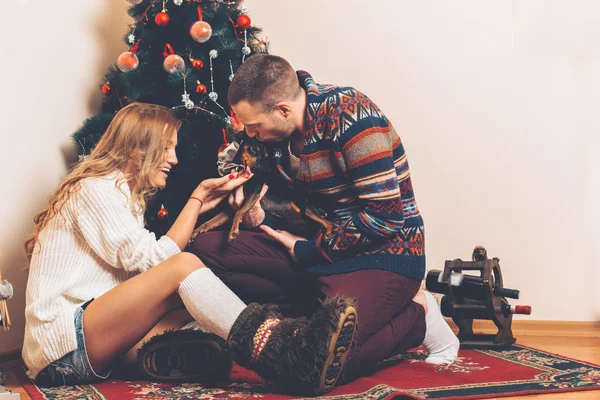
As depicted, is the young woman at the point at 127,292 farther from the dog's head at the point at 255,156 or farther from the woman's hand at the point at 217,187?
the dog's head at the point at 255,156

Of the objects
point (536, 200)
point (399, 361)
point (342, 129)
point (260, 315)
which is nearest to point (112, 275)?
point (260, 315)

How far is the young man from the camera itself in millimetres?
1943

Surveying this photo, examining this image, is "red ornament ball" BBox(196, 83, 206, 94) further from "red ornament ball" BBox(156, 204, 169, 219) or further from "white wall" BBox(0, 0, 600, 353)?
"white wall" BBox(0, 0, 600, 353)

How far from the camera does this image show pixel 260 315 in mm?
Result: 1720

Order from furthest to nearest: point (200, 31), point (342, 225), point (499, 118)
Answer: point (499, 118), point (200, 31), point (342, 225)

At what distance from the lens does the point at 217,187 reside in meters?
2.25

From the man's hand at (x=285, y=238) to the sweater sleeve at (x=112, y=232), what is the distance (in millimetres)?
402

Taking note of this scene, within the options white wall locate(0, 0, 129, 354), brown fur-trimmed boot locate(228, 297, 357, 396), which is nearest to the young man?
brown fur-trimmed boot locate(228, 297, 357, 396)

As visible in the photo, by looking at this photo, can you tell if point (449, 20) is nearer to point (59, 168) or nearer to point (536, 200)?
point (536, 200)

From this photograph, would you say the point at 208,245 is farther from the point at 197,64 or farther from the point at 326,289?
the point at 197,64

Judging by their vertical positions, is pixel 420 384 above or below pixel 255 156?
below

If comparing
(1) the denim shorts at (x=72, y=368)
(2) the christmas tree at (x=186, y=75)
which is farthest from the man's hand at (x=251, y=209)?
(1) the denim shorts at (x=72, y=368)

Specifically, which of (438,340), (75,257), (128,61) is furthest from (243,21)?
(438,340)

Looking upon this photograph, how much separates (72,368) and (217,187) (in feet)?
2.48
